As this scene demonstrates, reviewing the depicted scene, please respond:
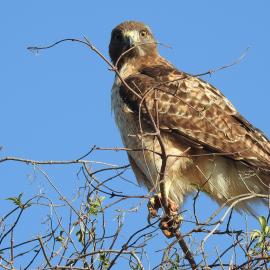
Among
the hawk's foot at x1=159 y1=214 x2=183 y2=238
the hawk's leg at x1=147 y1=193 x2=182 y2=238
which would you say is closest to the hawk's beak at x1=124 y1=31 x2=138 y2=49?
the hawk's leg at x1=147 y1=193 x2=182 y2=238

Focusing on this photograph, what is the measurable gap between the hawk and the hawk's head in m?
0.74

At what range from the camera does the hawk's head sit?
789cm

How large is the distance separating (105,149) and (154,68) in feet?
12.0

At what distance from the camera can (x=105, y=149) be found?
3984 millimetres

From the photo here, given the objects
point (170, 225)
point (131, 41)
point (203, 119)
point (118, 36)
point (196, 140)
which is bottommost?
Answer: point (170, 225)

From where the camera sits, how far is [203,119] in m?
6.84

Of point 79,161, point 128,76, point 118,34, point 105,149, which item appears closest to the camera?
point 105,149

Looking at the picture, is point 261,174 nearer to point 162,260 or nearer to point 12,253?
point 162,260

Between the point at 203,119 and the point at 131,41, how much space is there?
157cm

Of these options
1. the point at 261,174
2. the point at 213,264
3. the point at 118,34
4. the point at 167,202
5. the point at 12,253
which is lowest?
the point at 213,264

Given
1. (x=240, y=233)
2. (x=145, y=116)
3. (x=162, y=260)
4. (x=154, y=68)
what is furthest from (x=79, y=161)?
(x=154, y=68)

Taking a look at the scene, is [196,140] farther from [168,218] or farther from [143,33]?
[143,33]

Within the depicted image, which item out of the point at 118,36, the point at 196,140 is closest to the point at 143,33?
the point at 118,36

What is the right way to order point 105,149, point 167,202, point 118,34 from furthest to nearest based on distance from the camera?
point 118,34, point 167,202, point 105,149
